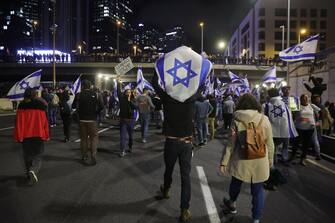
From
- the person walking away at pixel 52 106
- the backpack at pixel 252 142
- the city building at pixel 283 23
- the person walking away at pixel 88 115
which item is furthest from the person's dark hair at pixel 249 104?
the city building at pixel 283 23

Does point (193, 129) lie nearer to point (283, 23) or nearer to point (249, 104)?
point (249, 104)

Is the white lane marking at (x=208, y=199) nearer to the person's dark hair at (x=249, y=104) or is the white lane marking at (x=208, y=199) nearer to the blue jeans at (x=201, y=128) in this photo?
the person's dark hair at (x=249, y=104)

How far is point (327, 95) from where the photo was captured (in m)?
23.5

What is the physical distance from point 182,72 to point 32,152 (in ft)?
11.4

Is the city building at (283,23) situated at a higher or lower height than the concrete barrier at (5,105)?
higher

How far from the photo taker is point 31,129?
21.7 ft

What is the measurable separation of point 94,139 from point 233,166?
14.8 feet

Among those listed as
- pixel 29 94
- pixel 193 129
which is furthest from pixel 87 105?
pixel 193 129

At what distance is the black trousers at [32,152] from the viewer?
6.70 m

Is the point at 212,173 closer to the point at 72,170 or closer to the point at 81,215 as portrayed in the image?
the point at 72,170

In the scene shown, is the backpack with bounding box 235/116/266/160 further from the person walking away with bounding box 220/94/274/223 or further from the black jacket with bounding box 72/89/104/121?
the black jacket with bounding box 72/89/104/121

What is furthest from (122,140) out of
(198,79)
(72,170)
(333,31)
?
(333,31)

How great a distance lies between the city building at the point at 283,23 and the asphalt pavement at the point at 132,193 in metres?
89.0

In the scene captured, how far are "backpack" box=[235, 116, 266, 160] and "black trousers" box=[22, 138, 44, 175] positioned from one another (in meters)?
4.07
